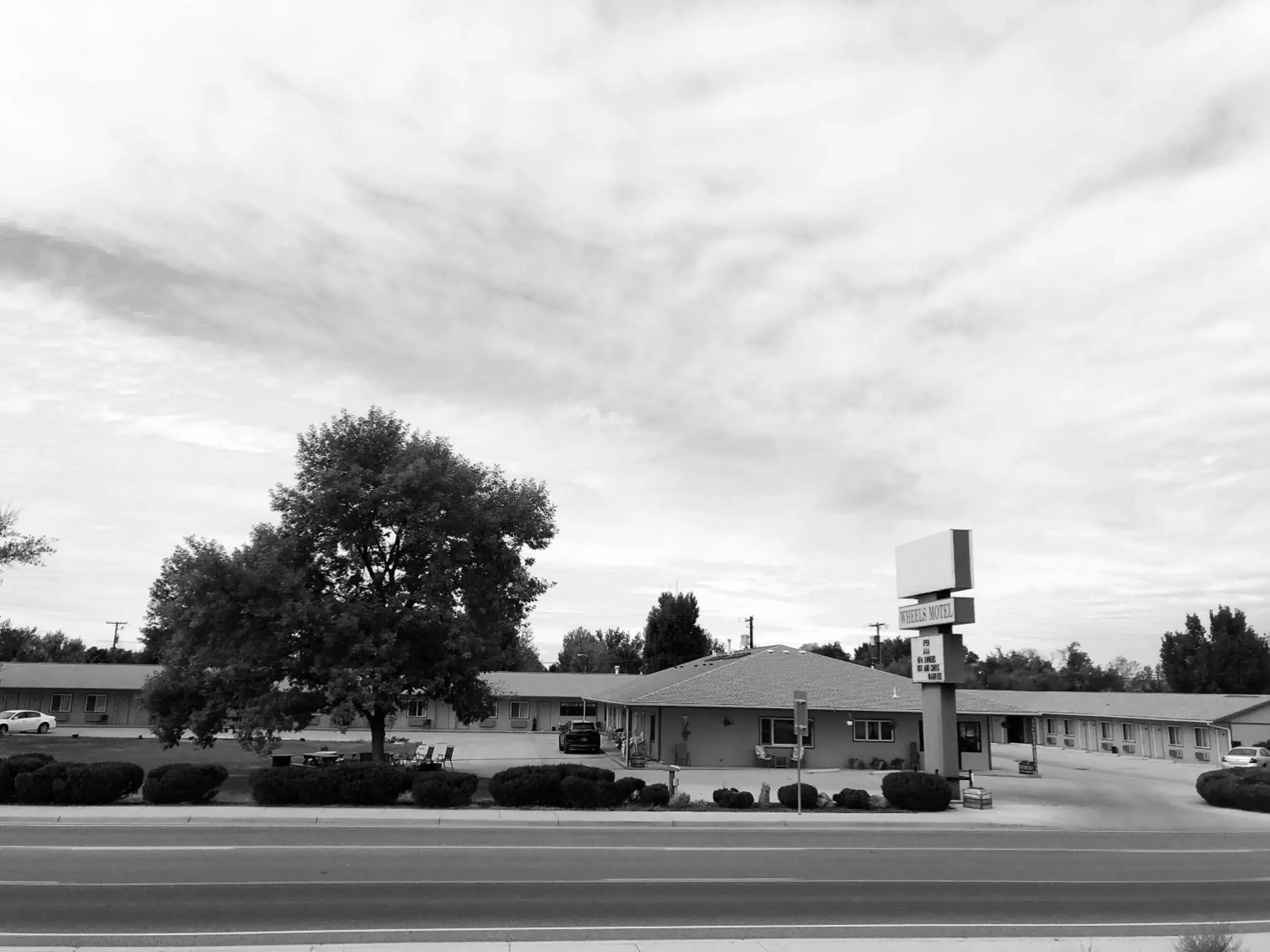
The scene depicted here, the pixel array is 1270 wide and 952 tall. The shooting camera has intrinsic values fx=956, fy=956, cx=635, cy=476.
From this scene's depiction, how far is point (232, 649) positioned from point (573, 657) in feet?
351

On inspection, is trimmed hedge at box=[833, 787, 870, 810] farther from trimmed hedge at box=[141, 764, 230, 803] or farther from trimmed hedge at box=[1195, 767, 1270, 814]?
trimmed hedge at box=[141, 764, 230, 803]

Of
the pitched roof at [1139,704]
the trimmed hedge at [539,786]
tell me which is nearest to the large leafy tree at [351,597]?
the trimmed hedge at [539,786]

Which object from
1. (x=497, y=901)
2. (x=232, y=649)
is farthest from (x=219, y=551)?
(x=497, y=901)

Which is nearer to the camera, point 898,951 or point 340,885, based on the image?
point 898,951

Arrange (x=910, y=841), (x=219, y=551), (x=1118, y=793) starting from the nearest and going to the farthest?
(x=910, y=841) → (x=219, y=551) → (x=1118, y=793)

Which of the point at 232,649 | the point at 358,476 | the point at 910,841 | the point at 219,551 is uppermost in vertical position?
the point at 358,476

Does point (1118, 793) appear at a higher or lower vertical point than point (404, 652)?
lower

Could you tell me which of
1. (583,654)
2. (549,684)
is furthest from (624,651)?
(549,684)

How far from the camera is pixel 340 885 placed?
1424 centimetres

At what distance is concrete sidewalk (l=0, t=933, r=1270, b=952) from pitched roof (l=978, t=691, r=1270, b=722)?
40.5 metres

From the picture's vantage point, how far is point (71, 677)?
64.4 meters

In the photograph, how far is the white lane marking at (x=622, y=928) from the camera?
11094 millimetres

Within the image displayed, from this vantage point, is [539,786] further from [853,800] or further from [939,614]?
[939,614]

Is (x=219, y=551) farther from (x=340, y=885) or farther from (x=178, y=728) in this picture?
(x=340, y=885)
